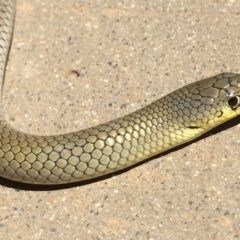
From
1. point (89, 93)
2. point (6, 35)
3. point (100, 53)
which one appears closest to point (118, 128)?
point (89, 93)

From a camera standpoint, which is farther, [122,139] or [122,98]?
[122,98]

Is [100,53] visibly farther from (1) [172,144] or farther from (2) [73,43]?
(1) [172,144]

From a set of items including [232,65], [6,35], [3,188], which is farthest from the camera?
[6,35]
